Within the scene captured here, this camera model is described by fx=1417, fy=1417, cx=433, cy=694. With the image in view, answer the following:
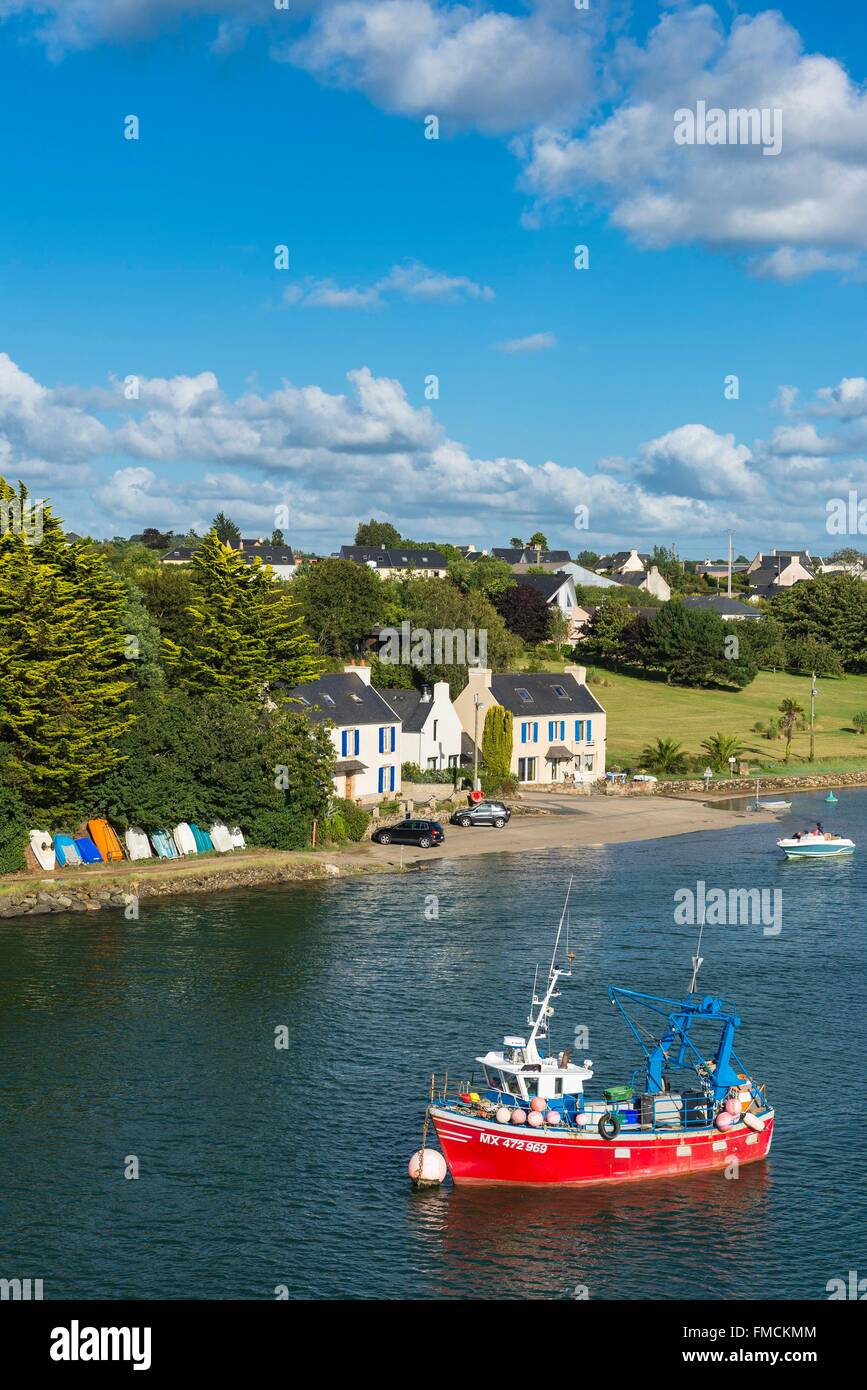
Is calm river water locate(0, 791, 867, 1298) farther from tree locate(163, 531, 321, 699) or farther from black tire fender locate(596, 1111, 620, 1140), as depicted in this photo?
tree locate(163, 531, 321, 699)

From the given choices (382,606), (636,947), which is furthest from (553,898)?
(382,606)

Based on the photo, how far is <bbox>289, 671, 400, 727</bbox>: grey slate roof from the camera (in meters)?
89.6

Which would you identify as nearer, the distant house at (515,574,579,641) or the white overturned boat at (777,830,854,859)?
the white overturned boat at (777,830,854,859)

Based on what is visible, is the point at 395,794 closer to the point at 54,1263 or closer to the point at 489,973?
the point at 489,973

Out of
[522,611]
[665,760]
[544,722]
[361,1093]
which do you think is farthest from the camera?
[522,611]

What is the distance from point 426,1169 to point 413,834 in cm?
4609

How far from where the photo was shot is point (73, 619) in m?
72.9

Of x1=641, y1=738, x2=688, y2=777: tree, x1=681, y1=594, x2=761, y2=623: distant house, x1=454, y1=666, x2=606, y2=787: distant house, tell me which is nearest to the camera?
x1=454, y1=666, x2=606, y2=787: distant house

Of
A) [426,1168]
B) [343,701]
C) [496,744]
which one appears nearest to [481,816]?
[496,744]

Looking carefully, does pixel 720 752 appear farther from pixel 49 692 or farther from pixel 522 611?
pixel 49 692

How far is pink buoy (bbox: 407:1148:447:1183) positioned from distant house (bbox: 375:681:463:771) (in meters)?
59.4

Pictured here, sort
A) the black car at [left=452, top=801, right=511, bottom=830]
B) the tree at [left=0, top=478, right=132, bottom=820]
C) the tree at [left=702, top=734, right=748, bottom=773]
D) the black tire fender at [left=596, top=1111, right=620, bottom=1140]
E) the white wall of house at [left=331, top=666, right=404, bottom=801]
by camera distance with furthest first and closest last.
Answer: the tree at [left=702, top=734, right=748, bottom=773] < the black car at [left=452, top=801, right=511, bottom=830] < the white wall of house at [left=331, top=666, right=404, bottom=801] < the tree at [left=0, top=478, right=132, bottom=820] < the black tire fender at [left=596, top=1111, right=620, bottom=1140]

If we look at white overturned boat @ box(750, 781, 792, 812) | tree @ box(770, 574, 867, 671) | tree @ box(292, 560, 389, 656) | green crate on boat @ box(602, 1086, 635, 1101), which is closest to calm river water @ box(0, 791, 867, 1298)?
green crate on boat @ box(602, 1086, 635, 1101)

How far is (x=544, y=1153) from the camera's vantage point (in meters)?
36.7
